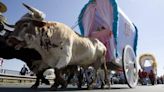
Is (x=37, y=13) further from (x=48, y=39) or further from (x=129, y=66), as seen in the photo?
(x=129, y=66)

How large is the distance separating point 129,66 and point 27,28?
19.5 ft

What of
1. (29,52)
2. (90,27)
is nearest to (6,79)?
(90,27)

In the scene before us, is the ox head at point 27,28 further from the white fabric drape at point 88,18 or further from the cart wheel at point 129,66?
the white fabric drape at point 88,18

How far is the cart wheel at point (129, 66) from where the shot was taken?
11930 millimetres

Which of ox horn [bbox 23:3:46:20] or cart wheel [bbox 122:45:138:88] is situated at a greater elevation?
ox horn [bbox 23:3:46:20]

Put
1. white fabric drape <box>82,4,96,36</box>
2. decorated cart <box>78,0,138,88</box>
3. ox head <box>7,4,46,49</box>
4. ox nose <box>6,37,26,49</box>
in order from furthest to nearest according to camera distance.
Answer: white fabric drape <box>82,4,96,36</box>
decorated cart <box>78,0,138,88</box>
ox head <box>7,4,46,49</box>
ox nose <box>6,37,26,49</box>

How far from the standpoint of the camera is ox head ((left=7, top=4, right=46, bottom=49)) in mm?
7617

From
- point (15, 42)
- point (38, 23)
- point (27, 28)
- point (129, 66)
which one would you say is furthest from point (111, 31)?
point (15, 42)

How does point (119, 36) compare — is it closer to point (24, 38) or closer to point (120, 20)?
point (120, 20)

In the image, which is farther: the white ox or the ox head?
the white ox

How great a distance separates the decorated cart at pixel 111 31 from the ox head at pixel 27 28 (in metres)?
4.41

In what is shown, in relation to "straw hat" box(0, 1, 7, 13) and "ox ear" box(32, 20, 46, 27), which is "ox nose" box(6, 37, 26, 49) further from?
"straw hat" box(0, 1, 7, 13)

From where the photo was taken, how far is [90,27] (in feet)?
42.7

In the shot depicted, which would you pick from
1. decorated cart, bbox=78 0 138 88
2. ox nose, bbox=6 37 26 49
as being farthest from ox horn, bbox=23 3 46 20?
decorated cart, bbox=78 0 138 88
